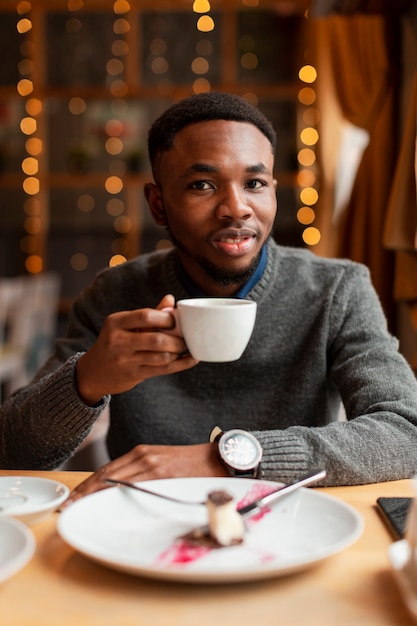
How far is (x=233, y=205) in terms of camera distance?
1328mm

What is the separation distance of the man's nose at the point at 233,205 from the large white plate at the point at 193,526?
55cm

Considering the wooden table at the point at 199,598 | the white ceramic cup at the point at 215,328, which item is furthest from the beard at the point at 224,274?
the wooden table at the point at 199,598

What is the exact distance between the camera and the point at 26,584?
2.30 ft

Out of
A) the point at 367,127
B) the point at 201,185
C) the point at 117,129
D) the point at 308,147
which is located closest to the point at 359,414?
the point at 201,185

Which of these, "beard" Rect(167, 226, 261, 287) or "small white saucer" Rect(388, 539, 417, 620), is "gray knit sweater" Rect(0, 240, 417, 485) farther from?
"small white saucer" Rect(388, 539, 417, 620)

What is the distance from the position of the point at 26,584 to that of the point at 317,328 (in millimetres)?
884

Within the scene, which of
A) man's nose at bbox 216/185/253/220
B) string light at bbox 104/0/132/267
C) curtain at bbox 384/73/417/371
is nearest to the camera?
Answer: man's nose at bbox 216/185/253/220

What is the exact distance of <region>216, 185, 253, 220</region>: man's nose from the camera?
4.35 ft

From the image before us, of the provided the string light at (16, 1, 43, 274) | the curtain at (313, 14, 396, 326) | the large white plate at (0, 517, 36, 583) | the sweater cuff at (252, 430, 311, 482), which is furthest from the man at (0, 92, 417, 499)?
the string light at (16, 1, 43, 274)

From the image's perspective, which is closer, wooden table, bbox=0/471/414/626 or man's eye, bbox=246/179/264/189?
wooden table, bbox=0/471/414/626

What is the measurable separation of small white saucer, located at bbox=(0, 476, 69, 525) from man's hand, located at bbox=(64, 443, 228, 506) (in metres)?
0.04

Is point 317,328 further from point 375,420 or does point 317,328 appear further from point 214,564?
point 214,564

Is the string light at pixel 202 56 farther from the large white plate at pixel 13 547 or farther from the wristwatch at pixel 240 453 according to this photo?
the large white plate at pixel 13 547

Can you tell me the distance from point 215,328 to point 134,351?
15 cm
